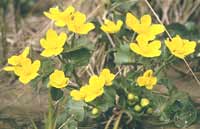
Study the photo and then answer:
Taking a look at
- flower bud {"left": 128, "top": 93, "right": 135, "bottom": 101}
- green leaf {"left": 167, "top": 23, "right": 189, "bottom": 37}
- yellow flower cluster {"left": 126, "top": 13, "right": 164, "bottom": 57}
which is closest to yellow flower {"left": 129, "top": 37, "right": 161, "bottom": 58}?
yellow flower cluster {"left": 126, "top": 13, "right": 164, "bottom": 57}

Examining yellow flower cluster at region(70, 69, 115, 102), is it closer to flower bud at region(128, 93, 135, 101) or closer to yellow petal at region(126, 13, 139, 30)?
flower bud at region(128, 93, 135, 101)

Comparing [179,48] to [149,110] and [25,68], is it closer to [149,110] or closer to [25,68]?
[149,110]

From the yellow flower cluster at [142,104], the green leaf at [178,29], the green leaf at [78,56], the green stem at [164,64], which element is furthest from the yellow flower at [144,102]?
the green leaf at [178,29]

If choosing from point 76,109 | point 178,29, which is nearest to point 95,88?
point 76,109

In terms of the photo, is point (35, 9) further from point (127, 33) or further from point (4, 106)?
point (127, 33)

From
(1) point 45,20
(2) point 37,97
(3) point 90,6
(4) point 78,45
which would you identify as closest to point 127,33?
(4) point 78,45

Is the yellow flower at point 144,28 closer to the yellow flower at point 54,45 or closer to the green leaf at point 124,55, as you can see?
the green leaf at point 124,55
